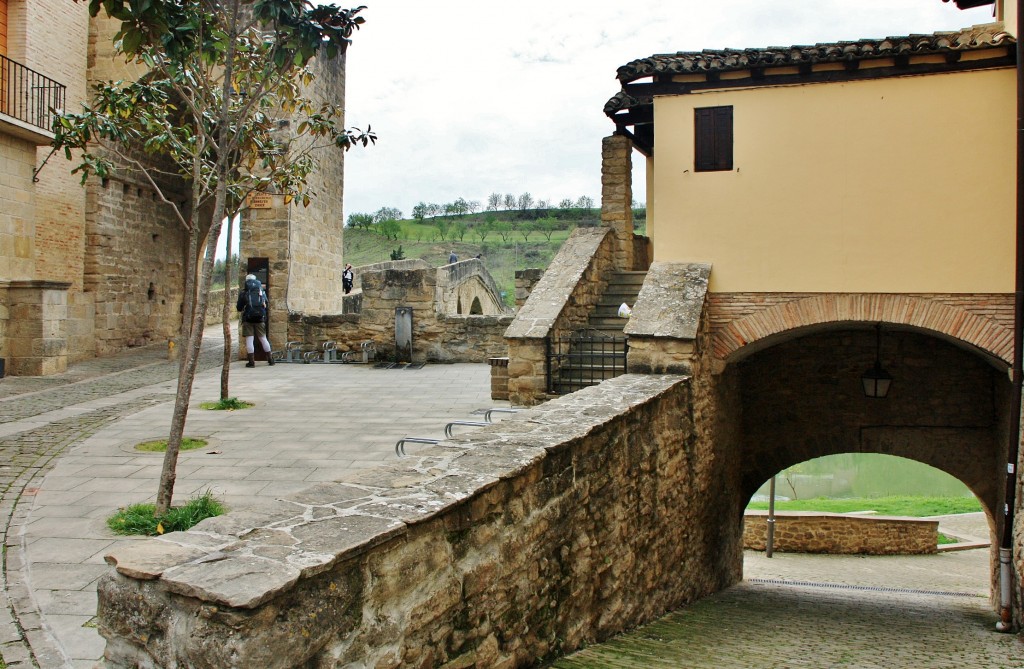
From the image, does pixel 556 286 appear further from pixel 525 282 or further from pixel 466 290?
pixel 466 290

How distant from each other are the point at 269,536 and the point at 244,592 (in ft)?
1.46

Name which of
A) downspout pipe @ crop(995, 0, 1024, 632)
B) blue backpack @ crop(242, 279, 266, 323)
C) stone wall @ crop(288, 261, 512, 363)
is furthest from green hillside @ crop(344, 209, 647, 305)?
downspout pipe @ crop(995, 0, 1024, 632)

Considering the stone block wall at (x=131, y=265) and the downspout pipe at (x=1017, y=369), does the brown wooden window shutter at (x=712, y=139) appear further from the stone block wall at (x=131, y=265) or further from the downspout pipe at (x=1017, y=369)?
the stone block wall at (x=131, y=265)

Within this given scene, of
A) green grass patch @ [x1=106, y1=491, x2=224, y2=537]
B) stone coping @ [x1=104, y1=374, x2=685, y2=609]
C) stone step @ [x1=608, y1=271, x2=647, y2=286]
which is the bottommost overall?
green grass patch @ [x1=106, y1=491, x2=224, y2=537]

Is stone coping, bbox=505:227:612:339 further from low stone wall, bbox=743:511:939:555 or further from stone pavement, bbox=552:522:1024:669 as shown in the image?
low stone wall, bbox=743:511:939:555

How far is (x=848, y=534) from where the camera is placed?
16516 millimetres

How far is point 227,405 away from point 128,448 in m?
2.37

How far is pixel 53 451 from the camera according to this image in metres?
7.19

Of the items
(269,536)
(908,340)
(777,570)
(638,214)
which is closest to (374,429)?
(269,536)

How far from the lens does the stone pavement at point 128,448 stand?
152 inches

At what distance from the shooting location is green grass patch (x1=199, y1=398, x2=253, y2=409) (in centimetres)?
970

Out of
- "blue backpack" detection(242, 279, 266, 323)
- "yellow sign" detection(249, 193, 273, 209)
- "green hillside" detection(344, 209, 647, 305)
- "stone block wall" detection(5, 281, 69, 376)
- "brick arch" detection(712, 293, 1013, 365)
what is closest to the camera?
"brick arch" detection(712, 293, 1013, 365)

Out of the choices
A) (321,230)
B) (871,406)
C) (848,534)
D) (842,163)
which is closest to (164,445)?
(842,163)

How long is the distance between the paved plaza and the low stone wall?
2.61 m
